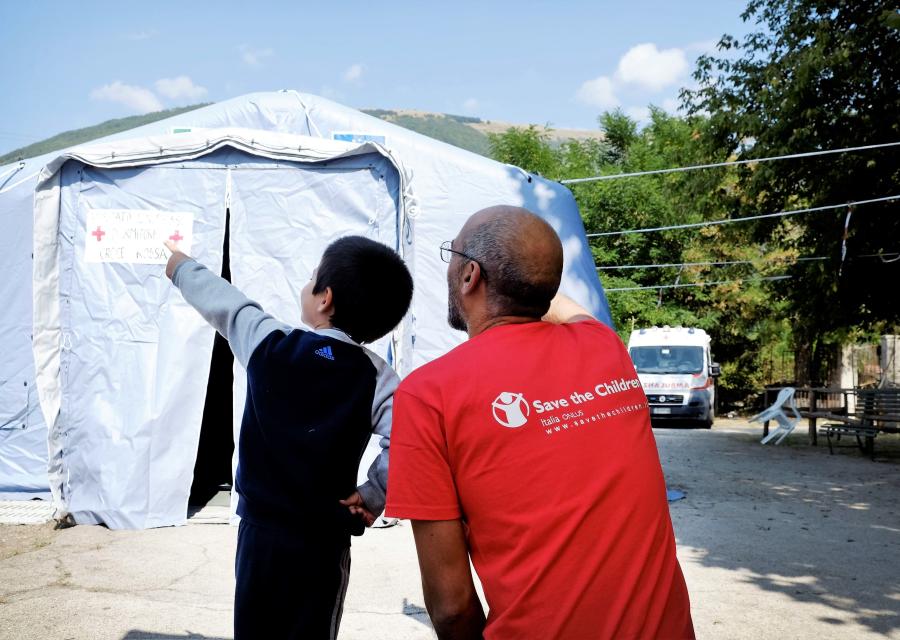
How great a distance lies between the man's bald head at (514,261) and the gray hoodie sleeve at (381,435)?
0.84 meters

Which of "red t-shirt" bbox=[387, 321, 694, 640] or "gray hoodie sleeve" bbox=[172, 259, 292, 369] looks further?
Result: "gray hoodie sleeve" bbox=[172, 259, 292, 369]

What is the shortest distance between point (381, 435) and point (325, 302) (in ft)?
1.43

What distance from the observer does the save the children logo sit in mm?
1543

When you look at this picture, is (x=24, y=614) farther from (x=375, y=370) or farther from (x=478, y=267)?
(x=478, y=267)

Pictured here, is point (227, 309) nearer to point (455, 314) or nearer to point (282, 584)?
point (282, 584)

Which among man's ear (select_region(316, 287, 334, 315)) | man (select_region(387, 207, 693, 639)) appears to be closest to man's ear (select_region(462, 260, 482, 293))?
man (select_region(387, 207, 693, 639))

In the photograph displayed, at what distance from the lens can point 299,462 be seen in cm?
235

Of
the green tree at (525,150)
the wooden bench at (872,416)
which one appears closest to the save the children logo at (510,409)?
the wooden bench at (872,416)

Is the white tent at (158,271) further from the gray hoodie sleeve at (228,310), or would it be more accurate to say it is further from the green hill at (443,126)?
the green hill at (443,126)

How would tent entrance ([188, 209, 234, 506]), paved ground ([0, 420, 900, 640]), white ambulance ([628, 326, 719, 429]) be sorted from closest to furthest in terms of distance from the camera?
paved ground ([0, 420, 900, 640]), tent entrance ([188, 209, 234, 506]), white ambulance ([628, 326, 719, 429])

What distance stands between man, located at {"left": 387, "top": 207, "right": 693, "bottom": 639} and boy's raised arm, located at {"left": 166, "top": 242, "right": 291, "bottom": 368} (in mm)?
982

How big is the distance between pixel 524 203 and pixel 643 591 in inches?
274

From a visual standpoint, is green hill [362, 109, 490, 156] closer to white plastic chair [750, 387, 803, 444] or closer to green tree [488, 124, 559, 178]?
green tree [488, 124, 559, 178]

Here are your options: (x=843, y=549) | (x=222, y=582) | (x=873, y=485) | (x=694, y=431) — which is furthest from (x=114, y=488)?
(x=694, y=431)
